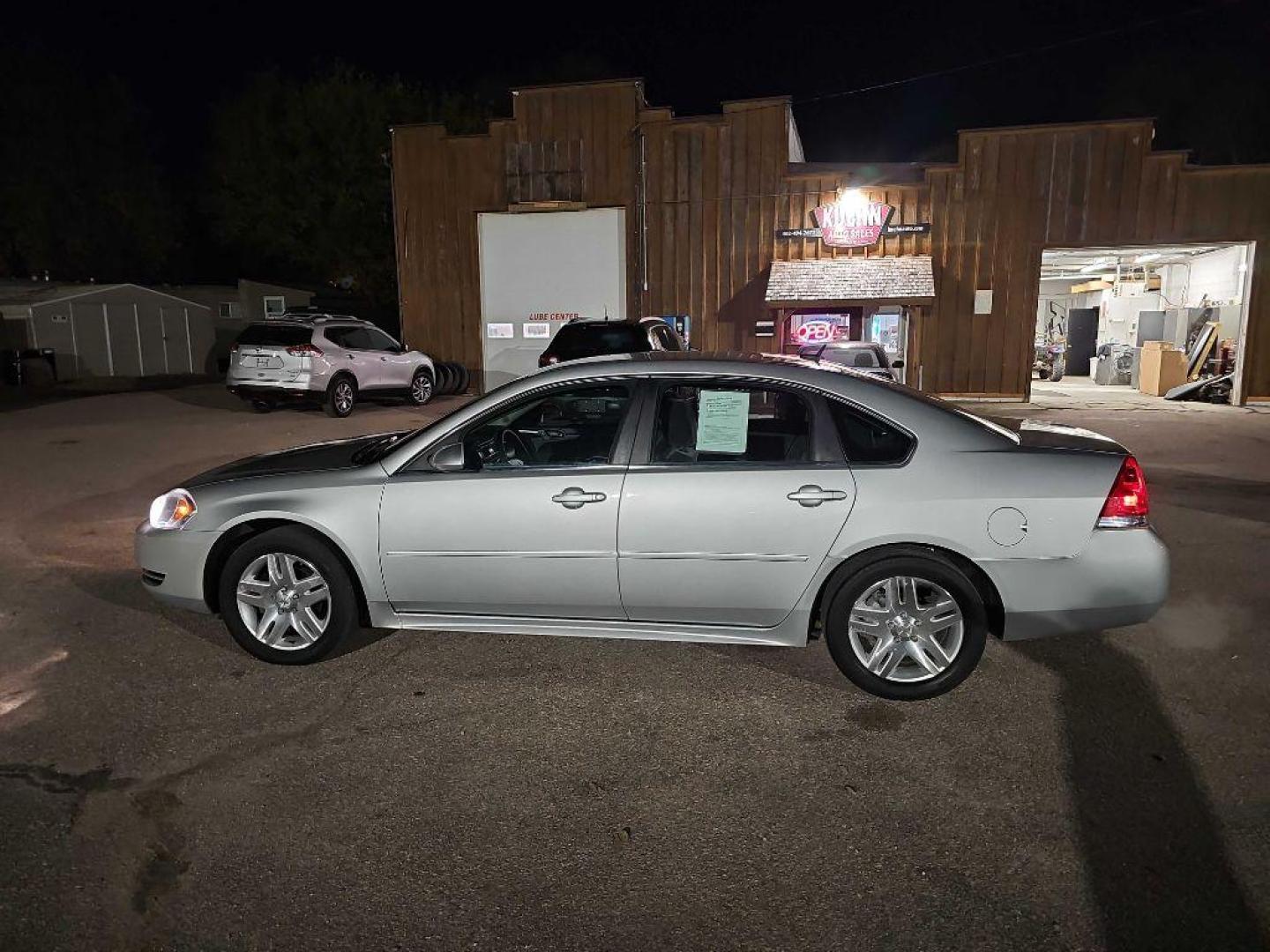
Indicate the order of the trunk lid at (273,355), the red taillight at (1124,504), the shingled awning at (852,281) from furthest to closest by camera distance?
the shingled awning at (852,281), the trunk lid at (273,355), the red taillight at (1124,504)

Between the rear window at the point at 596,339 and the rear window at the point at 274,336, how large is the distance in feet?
15.4

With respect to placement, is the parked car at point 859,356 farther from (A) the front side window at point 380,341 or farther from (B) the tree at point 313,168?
(B) the tree at point 313,168

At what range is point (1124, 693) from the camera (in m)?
4.27

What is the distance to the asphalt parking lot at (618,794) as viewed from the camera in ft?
8.79

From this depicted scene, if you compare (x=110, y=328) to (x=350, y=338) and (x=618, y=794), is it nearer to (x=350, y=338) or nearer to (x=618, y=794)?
(x=350, y=338)

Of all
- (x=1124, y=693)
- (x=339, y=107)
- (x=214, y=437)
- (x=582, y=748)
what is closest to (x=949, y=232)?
(x=214, y=437)

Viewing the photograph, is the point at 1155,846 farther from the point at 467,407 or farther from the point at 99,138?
the point at 99,138

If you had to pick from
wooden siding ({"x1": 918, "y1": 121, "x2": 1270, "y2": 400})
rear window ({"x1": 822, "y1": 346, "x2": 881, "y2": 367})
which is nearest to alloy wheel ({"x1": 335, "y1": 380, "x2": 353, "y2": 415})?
rear window ({"x1": 822, "y1": 346, "x2": 881, "y2": 367})

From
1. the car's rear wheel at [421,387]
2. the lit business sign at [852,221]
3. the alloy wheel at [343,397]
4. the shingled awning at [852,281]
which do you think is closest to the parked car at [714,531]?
the alloy wheel at [343,397]

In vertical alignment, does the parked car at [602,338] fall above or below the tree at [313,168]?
below

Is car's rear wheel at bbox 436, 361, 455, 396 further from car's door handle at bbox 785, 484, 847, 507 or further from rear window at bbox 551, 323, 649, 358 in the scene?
car's door handle at bbox 785, 484, 847, 507

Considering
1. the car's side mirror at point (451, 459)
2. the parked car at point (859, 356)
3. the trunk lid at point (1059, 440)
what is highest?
the parked car at point (859, 356)

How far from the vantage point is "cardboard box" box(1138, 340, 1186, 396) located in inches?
811

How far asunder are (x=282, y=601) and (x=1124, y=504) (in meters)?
4.02
